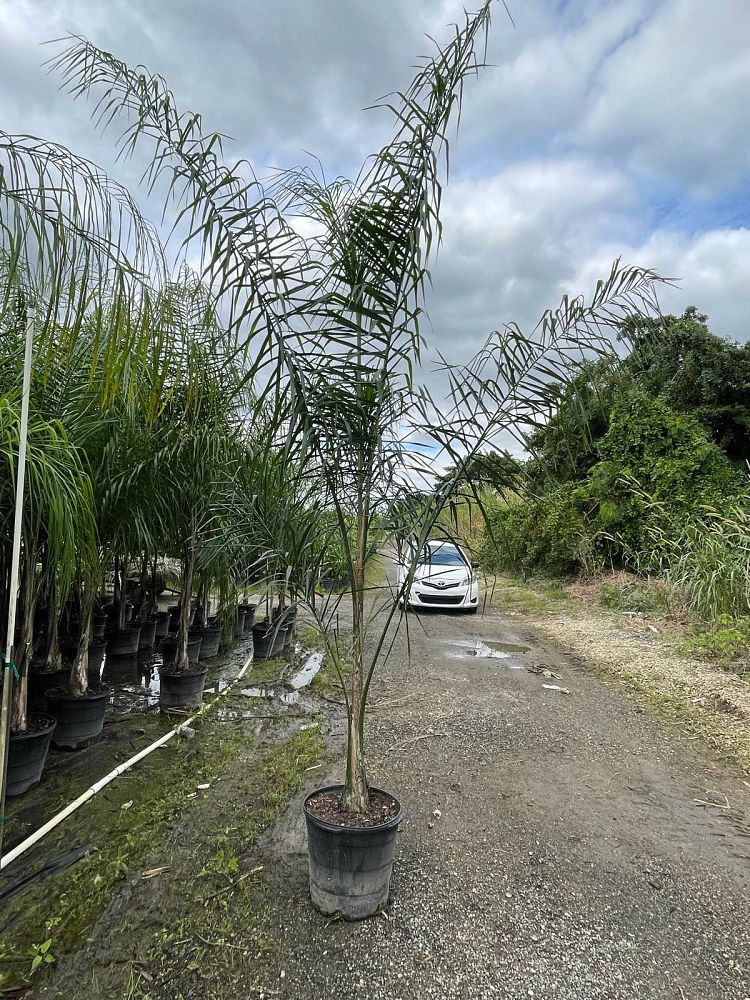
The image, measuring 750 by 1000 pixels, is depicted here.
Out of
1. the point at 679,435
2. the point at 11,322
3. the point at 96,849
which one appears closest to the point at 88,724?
the point at 96,849

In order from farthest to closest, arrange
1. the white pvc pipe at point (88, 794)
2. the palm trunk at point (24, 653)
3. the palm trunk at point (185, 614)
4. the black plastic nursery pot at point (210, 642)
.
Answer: the black plastic nursery pot at point (210, 642), the palm trunk at point (185, 614), the palm trunk at point (24, 653), the white pvc pipe at point (88, 794)

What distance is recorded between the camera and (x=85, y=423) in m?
3.25

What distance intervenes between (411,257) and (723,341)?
1106 cm

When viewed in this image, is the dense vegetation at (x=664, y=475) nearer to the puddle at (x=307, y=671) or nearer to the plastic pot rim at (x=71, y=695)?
the puddle at (x=307, y=671)

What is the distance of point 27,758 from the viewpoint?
3178 millimetres

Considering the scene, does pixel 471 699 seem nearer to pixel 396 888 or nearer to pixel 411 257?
pixel 396 888

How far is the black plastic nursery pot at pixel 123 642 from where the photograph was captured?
594 centimetres

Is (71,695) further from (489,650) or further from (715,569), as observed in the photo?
(715,569)

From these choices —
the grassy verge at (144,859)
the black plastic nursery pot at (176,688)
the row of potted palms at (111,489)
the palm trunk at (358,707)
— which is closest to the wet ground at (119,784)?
the grassy verge at (144,859)

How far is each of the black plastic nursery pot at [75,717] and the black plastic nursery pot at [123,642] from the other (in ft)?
7.00

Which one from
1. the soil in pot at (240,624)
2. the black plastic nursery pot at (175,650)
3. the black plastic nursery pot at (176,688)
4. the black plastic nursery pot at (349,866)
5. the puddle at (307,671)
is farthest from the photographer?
the soil in pot at (240,624)

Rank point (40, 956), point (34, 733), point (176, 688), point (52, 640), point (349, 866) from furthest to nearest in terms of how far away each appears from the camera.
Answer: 1. point (176, 688)
2. point (52, 640)
3. point (34, 733)
4. point (349, 866)
5. point (40, 956)

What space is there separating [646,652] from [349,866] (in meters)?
5.44

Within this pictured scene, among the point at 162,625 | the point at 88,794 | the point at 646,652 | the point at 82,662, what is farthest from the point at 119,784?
the point at 646,652
